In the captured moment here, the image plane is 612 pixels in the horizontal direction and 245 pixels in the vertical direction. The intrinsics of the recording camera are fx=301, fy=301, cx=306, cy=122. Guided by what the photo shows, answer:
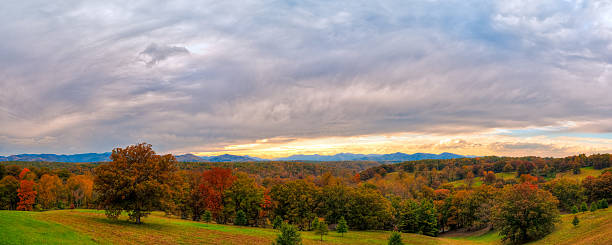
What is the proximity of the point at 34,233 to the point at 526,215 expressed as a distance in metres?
60.9

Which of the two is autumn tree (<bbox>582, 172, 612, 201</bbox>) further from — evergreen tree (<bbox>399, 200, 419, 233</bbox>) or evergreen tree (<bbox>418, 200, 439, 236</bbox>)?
evergreen tree (<bbox>399, 200, 419, 233</bbox>)

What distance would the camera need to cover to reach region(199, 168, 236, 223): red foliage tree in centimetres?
6669

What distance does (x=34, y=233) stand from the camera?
23641 mm

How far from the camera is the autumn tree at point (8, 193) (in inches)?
3024

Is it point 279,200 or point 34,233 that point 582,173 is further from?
point 34,233

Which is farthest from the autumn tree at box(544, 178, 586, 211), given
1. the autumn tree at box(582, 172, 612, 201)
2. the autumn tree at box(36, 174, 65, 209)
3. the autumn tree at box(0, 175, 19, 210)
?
the autumn tree at box(0, 175, 19, 210)

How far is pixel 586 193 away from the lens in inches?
3605

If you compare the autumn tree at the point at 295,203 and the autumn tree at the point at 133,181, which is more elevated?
the autumn tree at the point at 133,181

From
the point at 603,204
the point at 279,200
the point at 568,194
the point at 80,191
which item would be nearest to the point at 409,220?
the point at 279,200

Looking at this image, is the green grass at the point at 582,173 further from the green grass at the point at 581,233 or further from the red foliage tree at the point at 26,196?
the red foliage tree at the point at 26,196

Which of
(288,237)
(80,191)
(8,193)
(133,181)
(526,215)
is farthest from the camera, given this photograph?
→ (80,191)

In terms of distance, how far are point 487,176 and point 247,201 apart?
145m

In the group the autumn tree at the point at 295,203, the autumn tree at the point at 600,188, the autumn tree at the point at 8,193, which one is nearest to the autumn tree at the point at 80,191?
the autumn tree at the point at 8,193

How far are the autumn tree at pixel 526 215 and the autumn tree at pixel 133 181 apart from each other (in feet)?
169
